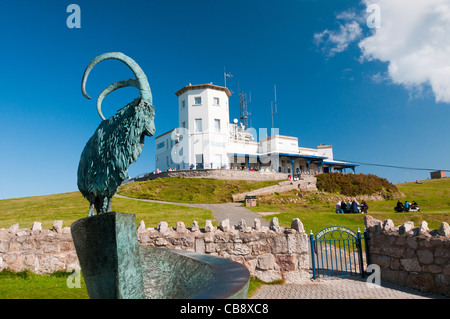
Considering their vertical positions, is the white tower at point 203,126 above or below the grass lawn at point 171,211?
above

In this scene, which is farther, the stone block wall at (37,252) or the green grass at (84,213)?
the green grass at (84,213)

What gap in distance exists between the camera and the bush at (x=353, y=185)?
122 ft

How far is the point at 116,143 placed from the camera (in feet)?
12.0

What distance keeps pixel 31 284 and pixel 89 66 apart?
21.8ft

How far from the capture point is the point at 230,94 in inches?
2034

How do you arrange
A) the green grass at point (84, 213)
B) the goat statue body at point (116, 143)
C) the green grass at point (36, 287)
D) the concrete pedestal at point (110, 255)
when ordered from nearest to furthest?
1. the concrete pedestal at point (110, 255)
2. the goat statue body at point (116, 143)
3. the green grass at point (36, 287)
4. the green grass at point (84, 213)

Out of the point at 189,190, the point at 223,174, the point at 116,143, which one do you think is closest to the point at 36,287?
the point at 116,143

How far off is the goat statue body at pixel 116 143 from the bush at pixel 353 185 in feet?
119

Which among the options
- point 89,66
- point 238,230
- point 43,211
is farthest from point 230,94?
point 89,66

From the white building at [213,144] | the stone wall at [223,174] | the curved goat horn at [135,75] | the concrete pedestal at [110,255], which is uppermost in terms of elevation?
the white building at [213,144]

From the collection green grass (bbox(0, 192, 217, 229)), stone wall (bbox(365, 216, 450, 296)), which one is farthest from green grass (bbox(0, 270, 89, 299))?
green grass (bbox(0, 192, 217, 229))

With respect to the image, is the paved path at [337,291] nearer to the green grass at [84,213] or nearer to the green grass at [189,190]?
the green grass at [84,213]

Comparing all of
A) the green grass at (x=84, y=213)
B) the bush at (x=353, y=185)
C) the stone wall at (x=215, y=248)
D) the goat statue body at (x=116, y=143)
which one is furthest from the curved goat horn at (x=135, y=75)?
the bush at (x=353, y=185)
